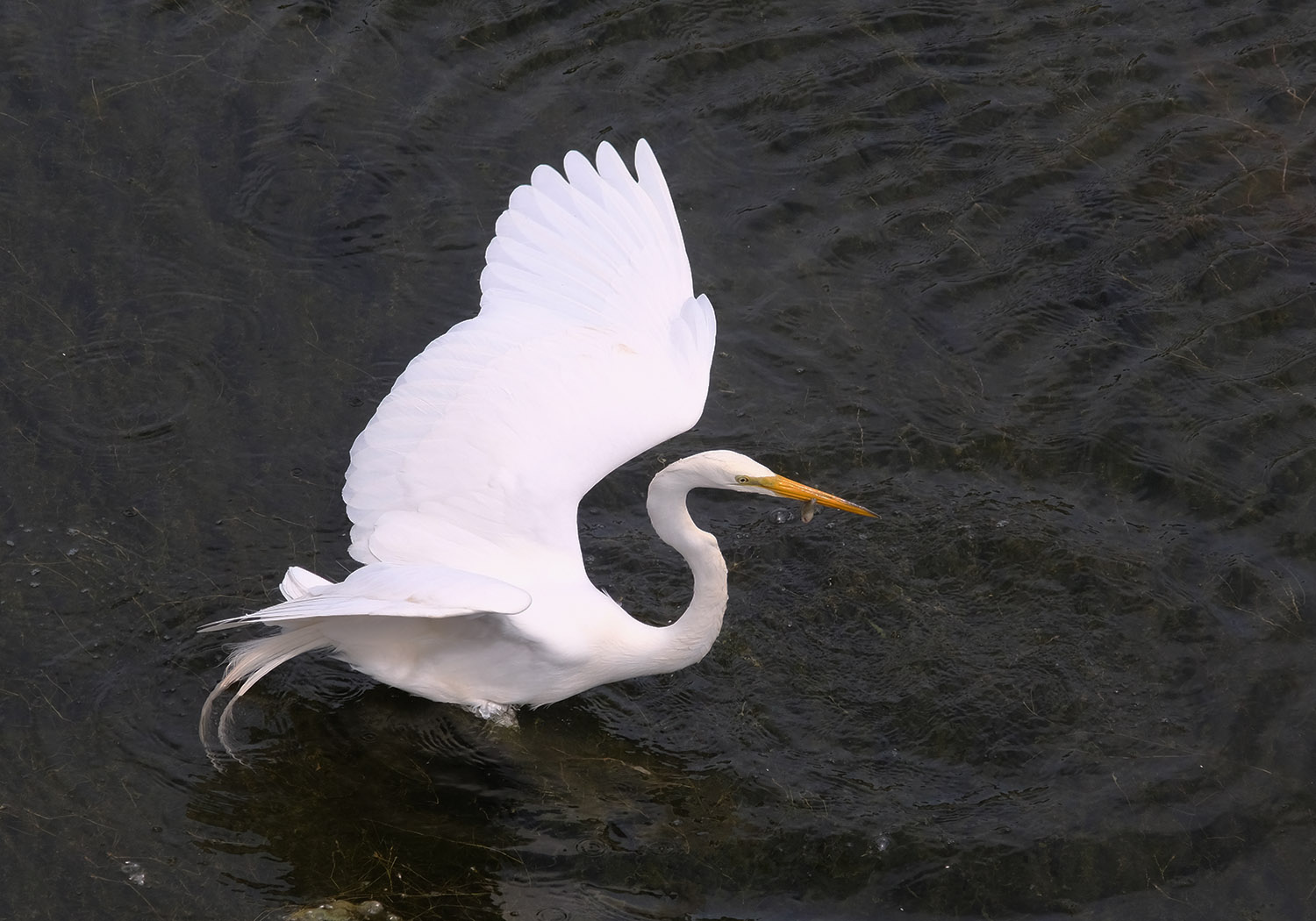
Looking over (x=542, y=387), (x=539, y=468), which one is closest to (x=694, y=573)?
(x=539, y=468)

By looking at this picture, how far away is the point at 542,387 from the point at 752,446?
3.66 ft

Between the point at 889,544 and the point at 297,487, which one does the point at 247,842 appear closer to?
the point at 297,487

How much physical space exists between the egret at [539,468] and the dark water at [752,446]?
1.23 feet

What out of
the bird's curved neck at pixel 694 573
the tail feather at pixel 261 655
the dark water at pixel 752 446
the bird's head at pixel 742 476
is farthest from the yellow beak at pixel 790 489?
the tail feather at pixel 261 655

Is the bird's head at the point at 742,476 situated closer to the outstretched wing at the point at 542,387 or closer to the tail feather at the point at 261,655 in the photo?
the outstretched wing at the point at 542,387

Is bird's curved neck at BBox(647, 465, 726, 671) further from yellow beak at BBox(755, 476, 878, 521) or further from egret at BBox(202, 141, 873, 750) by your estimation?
yellow beak at BBox(755, 476, 878, 521)

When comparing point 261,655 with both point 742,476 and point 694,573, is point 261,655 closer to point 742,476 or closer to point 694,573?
point 694,573

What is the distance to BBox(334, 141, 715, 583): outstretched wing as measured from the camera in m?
4.53

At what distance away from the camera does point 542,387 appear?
15.5 feet

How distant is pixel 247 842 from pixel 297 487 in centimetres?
140

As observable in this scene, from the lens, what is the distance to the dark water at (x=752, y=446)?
435 cm

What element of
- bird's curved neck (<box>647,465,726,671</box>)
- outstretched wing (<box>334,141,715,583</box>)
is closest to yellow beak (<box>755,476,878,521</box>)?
bird's curved neck (<box>647,465,726,671</box>)

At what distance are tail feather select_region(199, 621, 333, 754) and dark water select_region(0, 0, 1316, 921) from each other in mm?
227

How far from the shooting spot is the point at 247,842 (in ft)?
14.2
